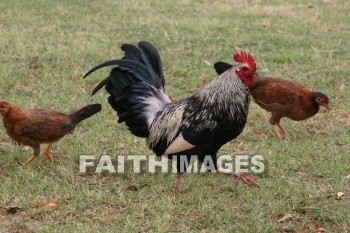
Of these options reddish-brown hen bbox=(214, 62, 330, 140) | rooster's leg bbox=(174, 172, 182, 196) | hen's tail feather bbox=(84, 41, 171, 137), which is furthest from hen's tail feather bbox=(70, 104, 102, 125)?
reddish-brown hen bbox=(214, 62, 330, 140)

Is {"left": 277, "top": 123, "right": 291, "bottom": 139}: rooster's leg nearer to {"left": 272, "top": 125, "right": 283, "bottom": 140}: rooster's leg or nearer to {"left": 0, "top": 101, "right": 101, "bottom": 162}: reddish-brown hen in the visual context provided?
{"left": 272, "top": 125, "right": 283, "bottom": 140}: rooster's leg

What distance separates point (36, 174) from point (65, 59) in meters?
4.52

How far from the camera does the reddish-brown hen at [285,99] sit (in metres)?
7.18

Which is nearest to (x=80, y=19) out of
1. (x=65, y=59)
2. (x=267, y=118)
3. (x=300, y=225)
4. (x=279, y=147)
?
(x=65, y=59)

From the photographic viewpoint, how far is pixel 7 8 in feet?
45.7

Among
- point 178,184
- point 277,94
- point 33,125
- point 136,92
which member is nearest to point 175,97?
point 277,94

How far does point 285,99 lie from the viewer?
23.8 ft

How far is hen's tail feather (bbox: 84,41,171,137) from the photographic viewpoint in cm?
570

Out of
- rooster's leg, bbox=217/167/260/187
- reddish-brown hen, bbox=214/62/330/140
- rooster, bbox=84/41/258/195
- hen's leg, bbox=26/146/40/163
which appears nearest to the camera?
rooster, bbox=84/41/258/195

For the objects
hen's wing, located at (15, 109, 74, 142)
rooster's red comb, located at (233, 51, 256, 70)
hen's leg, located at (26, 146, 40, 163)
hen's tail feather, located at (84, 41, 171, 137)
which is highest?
rooster's red comb, located at (233, 51, 256, 70)

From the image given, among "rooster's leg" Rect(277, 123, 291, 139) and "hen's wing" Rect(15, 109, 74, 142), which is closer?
"hen's wing" Rect(15, 109, 74, 142)

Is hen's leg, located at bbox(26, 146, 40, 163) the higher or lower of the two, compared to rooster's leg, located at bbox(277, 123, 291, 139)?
higher

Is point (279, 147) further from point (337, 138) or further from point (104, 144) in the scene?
point (104, 144)

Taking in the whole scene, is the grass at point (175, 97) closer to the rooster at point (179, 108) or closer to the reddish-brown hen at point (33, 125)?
the reddish-brown hen at point (33, 125)
